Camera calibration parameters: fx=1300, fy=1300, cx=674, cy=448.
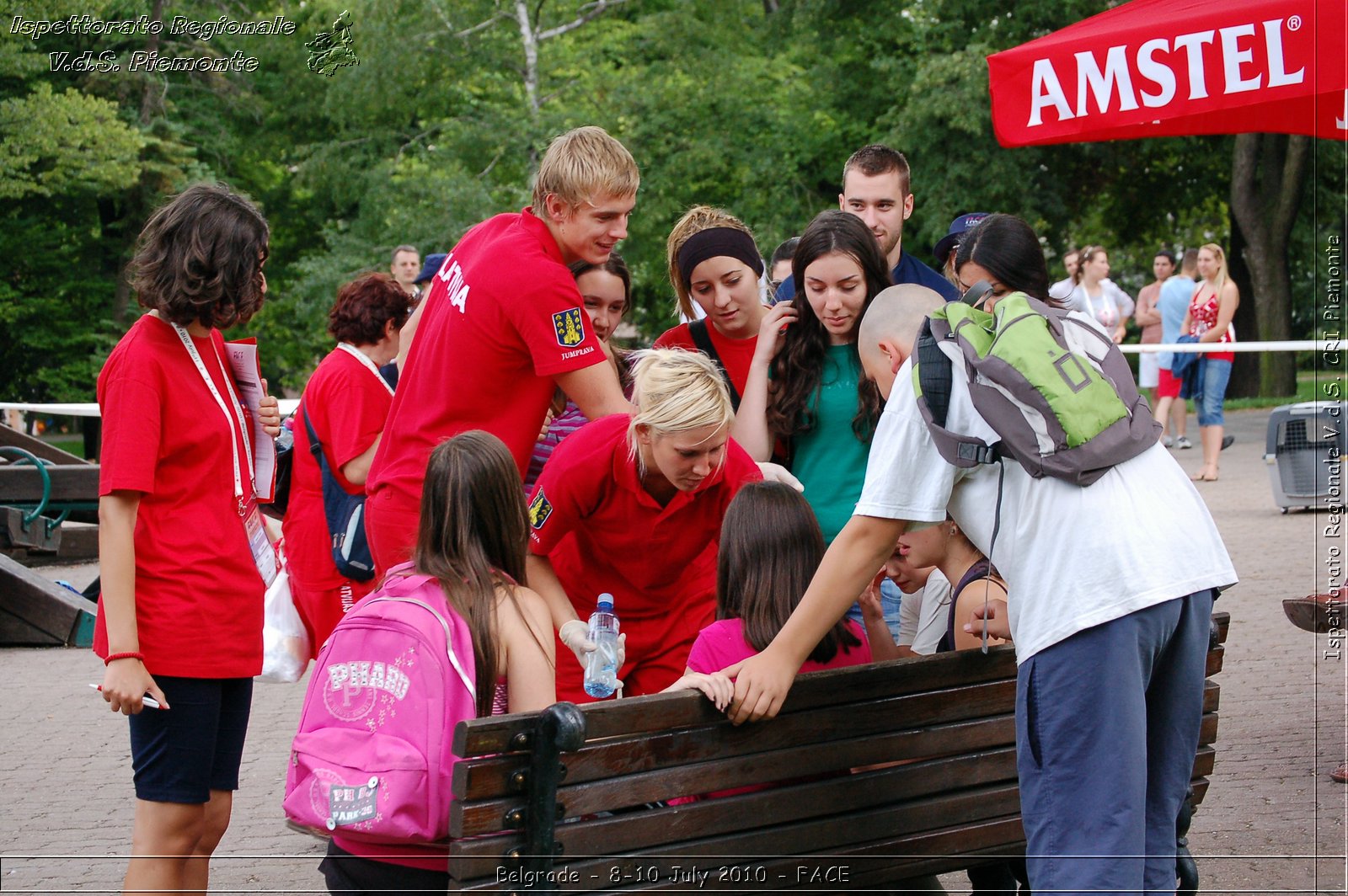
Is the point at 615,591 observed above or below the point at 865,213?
below

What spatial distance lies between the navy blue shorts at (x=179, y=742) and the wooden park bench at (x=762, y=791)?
102 cm

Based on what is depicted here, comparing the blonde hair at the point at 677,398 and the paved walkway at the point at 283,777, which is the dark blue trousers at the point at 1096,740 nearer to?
the paved walkway at the point at 283,777

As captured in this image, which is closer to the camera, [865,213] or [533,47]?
[865,213]

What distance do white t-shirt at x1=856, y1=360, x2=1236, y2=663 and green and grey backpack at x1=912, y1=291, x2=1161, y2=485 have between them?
4cm

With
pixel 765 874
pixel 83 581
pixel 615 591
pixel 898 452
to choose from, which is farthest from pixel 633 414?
pixel 83 581

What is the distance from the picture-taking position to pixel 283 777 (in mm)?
5496

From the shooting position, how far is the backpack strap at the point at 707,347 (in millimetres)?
4227

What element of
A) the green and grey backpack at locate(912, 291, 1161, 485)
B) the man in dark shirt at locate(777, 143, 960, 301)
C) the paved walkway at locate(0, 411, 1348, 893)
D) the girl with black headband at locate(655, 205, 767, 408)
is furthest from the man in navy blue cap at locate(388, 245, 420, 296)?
the green and grey backpack at locate(912, 291, 1161, 485)

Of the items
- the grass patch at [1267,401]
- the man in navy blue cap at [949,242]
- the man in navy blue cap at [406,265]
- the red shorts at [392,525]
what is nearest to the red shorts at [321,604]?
the red shorts at [392,525]

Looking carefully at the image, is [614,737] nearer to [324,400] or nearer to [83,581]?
[324,400]

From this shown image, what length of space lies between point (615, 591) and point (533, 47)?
69.3ft

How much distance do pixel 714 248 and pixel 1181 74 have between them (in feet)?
6.37

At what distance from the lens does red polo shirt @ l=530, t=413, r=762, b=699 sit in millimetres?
3279

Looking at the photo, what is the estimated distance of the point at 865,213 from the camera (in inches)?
190
